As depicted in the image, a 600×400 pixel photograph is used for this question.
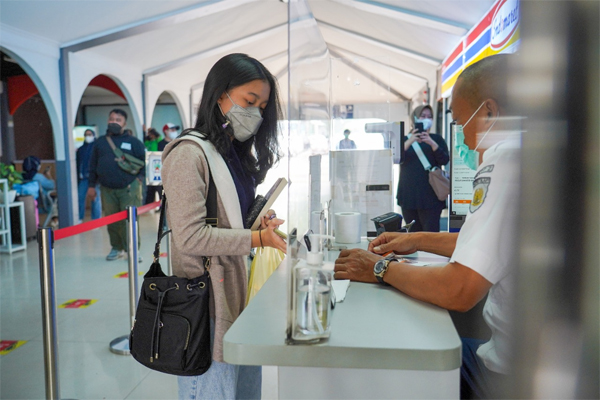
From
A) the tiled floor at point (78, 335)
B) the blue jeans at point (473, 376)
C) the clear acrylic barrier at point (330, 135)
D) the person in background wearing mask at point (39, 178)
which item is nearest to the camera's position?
the clear acrylic barrier at point (330, 135)

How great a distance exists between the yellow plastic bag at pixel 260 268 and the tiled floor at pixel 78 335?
117 cm

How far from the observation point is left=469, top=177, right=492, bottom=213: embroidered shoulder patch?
37.5 inches

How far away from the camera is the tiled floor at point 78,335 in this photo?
230 cm

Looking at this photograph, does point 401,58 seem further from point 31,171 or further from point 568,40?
point 568,40

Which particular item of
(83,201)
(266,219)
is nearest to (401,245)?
(266,219)

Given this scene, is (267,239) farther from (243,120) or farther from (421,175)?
(421,175)

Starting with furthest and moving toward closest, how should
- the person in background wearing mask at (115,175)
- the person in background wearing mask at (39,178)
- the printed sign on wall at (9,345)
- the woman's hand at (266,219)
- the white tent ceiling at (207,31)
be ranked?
the person in background wearing mask at (39,178), the white tent ceiling at (207,31), the person in background wearing mask at (115,175), the printed sign on wall at (9,345), the woman's hand at (266,219)

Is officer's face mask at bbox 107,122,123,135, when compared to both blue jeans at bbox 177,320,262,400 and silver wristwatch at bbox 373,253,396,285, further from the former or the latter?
silver wristwatch at bbox 373,253,396,285

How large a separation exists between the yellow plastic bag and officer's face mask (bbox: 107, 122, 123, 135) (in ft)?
12.7

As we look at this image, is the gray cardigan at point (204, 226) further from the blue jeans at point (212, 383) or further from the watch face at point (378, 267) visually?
the watch face at point (378, 267)

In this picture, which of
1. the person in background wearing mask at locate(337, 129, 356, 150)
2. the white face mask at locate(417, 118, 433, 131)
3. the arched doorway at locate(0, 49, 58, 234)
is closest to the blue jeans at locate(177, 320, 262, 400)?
the person in background wearing mask at locate(337, 129, 356, 150)

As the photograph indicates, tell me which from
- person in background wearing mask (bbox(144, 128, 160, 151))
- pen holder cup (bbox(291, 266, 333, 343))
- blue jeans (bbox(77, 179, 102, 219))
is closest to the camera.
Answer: pen holder cup (bbox(291, 266, 333, 343))

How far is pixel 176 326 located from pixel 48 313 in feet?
3.39

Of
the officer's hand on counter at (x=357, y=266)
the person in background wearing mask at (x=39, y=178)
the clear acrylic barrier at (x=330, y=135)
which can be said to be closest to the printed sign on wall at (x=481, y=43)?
the clear acrylic barrier at (x=330, y=135)
